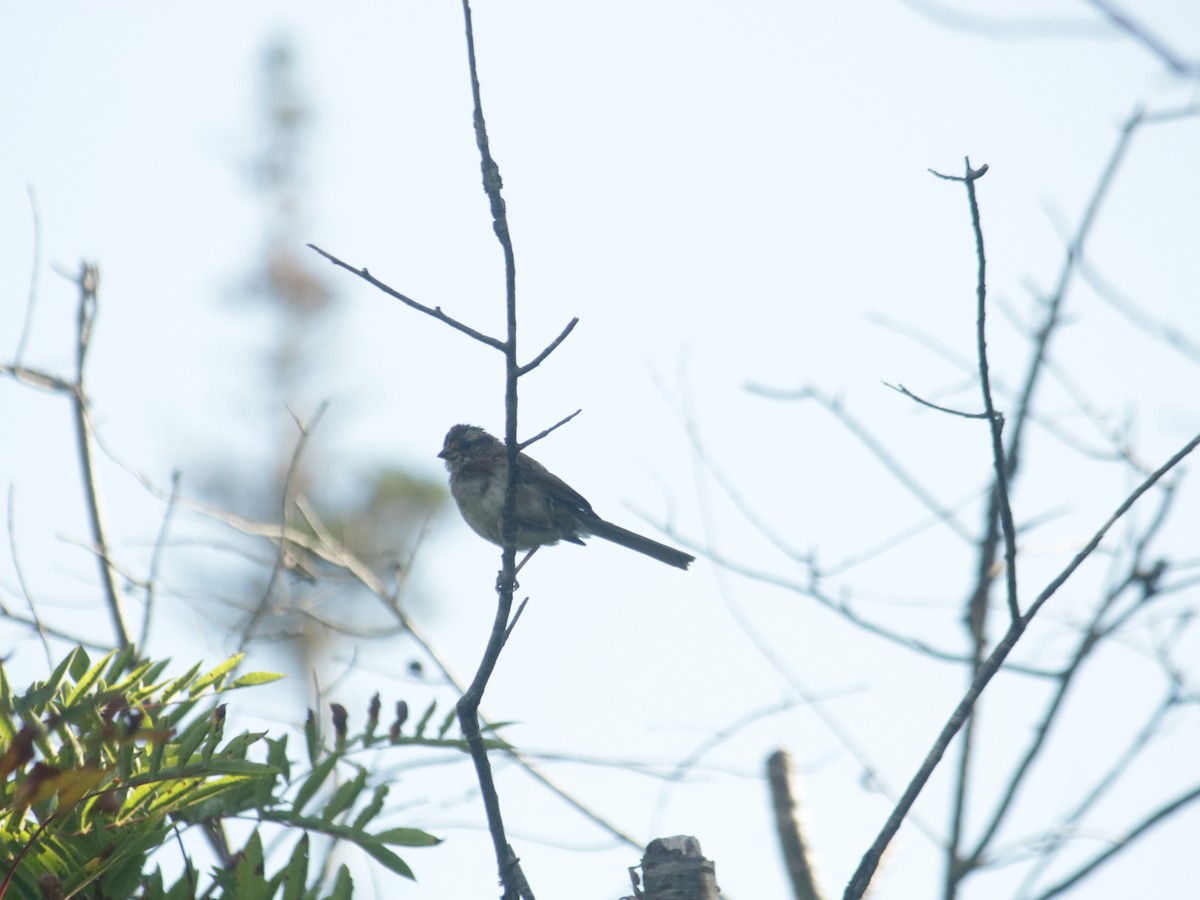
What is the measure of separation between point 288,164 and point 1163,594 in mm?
29086

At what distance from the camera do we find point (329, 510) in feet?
80.7

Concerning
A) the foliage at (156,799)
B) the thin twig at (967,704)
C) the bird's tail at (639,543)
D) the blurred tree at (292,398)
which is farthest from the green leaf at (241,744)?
the blurred tree at (292,398)

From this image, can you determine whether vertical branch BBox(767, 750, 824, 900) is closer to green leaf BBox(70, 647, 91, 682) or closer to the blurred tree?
green leaf BBox(70, 647, 91, 682)

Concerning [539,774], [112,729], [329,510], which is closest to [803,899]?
[539,774]

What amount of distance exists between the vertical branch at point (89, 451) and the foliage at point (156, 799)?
4.23 ft

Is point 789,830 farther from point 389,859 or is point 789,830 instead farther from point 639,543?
point 389,859

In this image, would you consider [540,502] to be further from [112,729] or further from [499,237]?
[112,729]

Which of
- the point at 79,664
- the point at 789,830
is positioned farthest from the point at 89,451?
the point at 789,830

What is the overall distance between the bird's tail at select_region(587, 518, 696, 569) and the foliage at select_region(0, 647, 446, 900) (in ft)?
11.0

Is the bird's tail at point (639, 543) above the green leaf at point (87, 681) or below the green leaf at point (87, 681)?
above

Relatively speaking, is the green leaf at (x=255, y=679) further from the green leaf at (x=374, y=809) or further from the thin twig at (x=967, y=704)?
the thin twig at (x=967, y=704)

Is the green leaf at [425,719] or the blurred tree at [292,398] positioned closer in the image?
the green leaf at [425,719]

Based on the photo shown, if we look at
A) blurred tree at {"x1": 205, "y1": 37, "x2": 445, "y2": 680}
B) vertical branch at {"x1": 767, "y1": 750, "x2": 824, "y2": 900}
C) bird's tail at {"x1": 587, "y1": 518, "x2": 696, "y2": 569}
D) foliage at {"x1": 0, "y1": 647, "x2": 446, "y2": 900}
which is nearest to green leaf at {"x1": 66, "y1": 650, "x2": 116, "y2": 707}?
foliage at {"x1": 0, "y1": 647, "x2": 446, "y2": 900}

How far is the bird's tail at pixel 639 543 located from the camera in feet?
21.0
